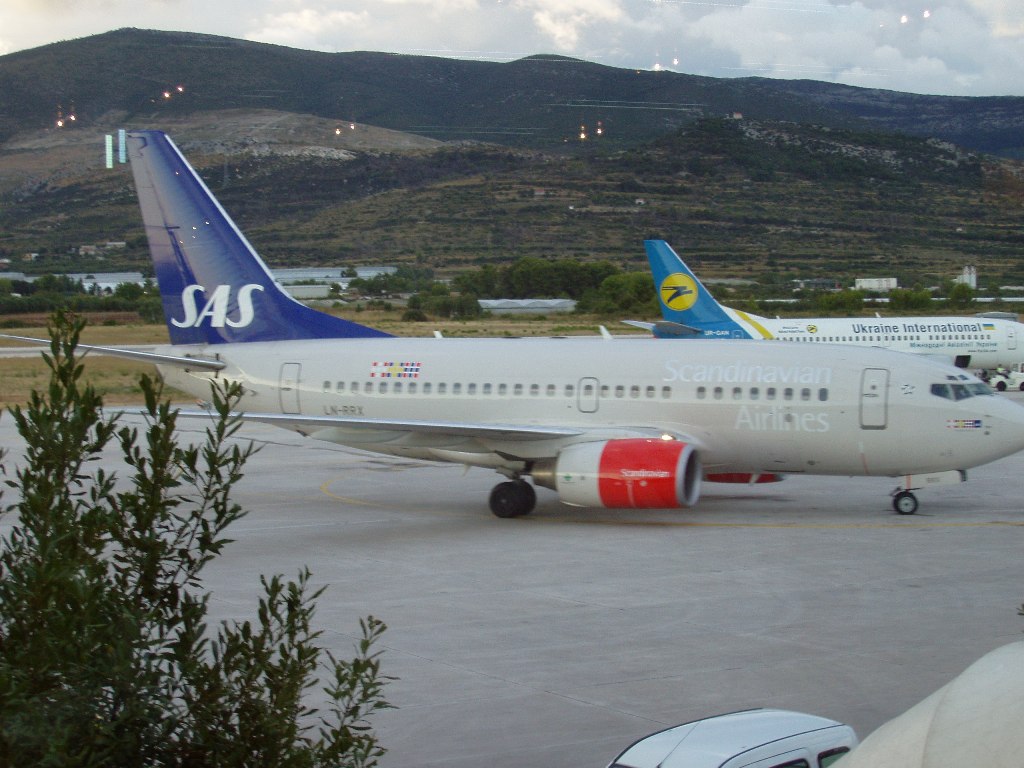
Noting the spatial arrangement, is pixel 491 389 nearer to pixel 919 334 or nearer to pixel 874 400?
pixel 874 400

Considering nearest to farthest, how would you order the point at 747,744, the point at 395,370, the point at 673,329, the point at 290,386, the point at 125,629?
the point at 125,629 → the point at 747,744 → the point at 395,370 → the point at 290,386 → the point at 673,329

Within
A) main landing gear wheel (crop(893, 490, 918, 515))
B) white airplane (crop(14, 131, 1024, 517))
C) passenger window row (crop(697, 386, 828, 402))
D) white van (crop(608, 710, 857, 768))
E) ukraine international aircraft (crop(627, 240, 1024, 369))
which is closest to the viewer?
white van (crop(608, 710, 857, 768))

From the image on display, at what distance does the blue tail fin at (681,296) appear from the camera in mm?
44406

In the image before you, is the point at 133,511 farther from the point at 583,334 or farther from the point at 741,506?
the point at 583,334

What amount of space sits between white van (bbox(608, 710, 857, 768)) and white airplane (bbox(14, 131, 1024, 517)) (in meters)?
11.2

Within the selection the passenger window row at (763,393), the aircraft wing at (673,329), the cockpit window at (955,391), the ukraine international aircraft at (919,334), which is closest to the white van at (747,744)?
the passenger window row at (763,393)

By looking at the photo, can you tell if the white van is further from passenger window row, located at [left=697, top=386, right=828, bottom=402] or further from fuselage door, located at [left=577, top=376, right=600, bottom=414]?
fuselage door, located at [left=577, top=376, right=600, bottom=414]

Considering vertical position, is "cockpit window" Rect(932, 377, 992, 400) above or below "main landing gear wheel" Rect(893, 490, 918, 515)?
above

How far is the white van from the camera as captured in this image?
770cm

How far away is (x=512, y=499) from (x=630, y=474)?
2819 millimetres

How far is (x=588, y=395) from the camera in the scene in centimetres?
2219

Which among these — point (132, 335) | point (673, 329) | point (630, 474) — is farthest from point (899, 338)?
point (132, 335)

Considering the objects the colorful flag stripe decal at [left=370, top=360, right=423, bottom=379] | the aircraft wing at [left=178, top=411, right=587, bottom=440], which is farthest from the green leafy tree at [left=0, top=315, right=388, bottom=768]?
the colorful flag stripe decal at [left=370, top=360, right=423, bottom=379]

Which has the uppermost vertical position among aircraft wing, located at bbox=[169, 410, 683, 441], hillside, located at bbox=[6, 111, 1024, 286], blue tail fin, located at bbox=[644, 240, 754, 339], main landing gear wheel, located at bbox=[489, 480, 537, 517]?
hillside, located at bbox=[6, 111, 1024, 286]
